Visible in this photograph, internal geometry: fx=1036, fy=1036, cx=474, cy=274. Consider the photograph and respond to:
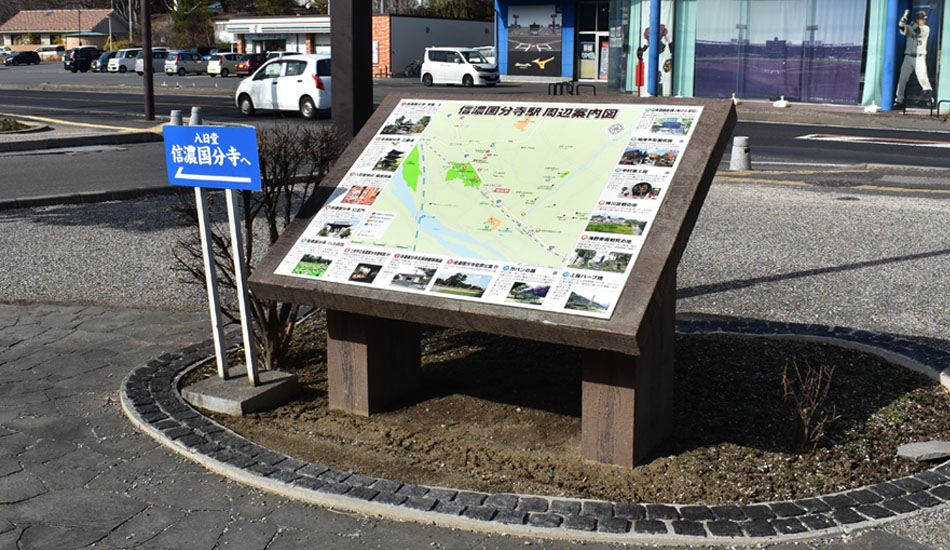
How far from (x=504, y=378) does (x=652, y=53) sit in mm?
28081

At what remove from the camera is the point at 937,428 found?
5.07 meters

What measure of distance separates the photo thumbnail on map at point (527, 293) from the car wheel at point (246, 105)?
22.6 m

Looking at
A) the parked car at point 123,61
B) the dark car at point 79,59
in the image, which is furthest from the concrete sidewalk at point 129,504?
the dark car at point 79,59

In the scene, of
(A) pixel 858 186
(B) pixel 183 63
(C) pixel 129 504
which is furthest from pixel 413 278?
(B) pixel 183 63

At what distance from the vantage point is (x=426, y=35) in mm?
54875

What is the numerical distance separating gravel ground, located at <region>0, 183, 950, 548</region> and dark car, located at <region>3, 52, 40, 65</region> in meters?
74.4

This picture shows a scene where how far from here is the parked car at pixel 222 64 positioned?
5478 cm

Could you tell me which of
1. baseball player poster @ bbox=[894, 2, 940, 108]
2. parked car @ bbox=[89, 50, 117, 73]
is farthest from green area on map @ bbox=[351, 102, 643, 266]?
parked car @ bbox=[89, 50, 117, 73]

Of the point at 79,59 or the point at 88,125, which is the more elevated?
the point at 79,59

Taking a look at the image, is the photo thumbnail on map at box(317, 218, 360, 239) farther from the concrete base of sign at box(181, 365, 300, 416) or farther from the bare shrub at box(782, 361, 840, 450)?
the bare shrub at box(782, 361, 840, 450)

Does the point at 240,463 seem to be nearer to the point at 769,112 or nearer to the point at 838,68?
the point at 769,112

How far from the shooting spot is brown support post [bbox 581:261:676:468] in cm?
452

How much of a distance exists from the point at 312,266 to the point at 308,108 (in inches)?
803

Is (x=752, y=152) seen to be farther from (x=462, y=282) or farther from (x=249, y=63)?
(x=249, y=63)
